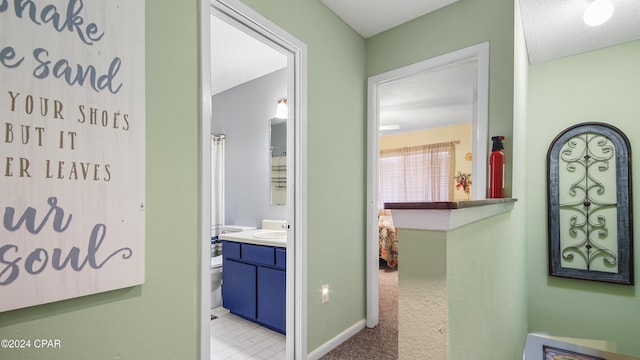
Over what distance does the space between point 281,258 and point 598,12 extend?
2722mm

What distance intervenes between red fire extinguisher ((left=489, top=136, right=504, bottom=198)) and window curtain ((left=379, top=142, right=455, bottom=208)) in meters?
4.17

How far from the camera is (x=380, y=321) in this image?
2572 millimetres

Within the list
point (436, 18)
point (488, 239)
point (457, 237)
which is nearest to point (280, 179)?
point (436, 18)

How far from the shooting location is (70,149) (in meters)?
0.92

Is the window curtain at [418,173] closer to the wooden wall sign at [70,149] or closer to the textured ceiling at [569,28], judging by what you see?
the textured ceiling at [569,28]

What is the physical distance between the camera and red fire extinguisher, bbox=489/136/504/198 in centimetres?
169

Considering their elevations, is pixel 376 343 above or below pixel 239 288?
below

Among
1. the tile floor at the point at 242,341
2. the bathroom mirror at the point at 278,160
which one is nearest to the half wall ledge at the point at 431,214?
the tile floor at the point at 242,341

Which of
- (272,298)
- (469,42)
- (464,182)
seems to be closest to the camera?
(469,42)

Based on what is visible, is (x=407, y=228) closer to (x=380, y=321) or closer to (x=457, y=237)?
(x=457, y=237)

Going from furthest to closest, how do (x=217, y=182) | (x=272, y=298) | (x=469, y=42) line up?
1. (x=217, y=182)
2. (x=272, y=298)
3. (x=469, y=42)

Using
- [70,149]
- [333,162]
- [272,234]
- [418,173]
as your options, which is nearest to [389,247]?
[418,173]

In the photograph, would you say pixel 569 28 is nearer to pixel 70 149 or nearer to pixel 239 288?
pixel 70 149

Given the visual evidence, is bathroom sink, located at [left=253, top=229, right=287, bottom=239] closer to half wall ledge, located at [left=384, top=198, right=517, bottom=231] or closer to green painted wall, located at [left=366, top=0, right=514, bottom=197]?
green painted wall, located at [left=366, top=0, right=514, bottom=197]
